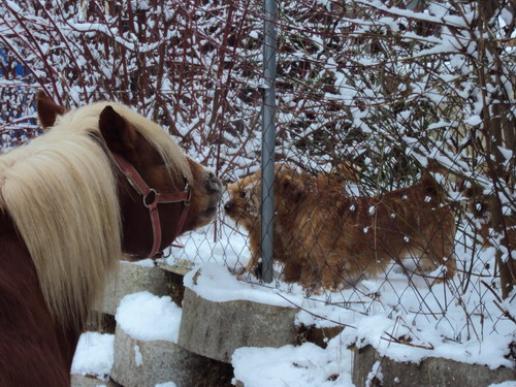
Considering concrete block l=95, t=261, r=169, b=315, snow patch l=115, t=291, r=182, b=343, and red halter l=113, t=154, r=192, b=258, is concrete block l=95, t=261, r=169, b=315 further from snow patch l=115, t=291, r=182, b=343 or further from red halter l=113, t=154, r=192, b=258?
red halter l=113, t=154, r=192, b=258

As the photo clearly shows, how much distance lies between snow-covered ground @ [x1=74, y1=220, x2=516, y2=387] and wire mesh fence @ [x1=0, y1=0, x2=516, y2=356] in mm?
19

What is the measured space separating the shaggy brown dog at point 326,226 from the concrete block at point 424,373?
941 mm

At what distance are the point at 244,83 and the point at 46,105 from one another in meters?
2.35

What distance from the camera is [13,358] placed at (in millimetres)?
1934

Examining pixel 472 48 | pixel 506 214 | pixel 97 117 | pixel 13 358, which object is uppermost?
pixel 472 48

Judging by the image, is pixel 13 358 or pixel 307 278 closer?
pixel 13 358

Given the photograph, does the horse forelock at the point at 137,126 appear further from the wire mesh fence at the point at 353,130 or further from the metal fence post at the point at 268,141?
the metal fence post at the point at 268,141

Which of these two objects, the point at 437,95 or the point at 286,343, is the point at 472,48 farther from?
the point at 286,343

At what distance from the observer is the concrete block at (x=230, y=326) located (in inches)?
137

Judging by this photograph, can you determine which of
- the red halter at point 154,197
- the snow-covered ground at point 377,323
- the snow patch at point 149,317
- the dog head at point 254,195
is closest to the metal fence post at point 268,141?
the snow-covered ground at point 377,323

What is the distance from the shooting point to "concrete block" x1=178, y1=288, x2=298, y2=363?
3490mm

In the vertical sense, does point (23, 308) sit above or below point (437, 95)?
below

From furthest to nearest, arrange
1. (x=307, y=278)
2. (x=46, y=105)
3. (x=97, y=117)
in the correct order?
(x=307, y=278)
(x=46, y=105)
(x=97, y=117)

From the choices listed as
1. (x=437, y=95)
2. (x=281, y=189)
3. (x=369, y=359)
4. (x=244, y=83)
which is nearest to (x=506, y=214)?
(x=437, y=95)
